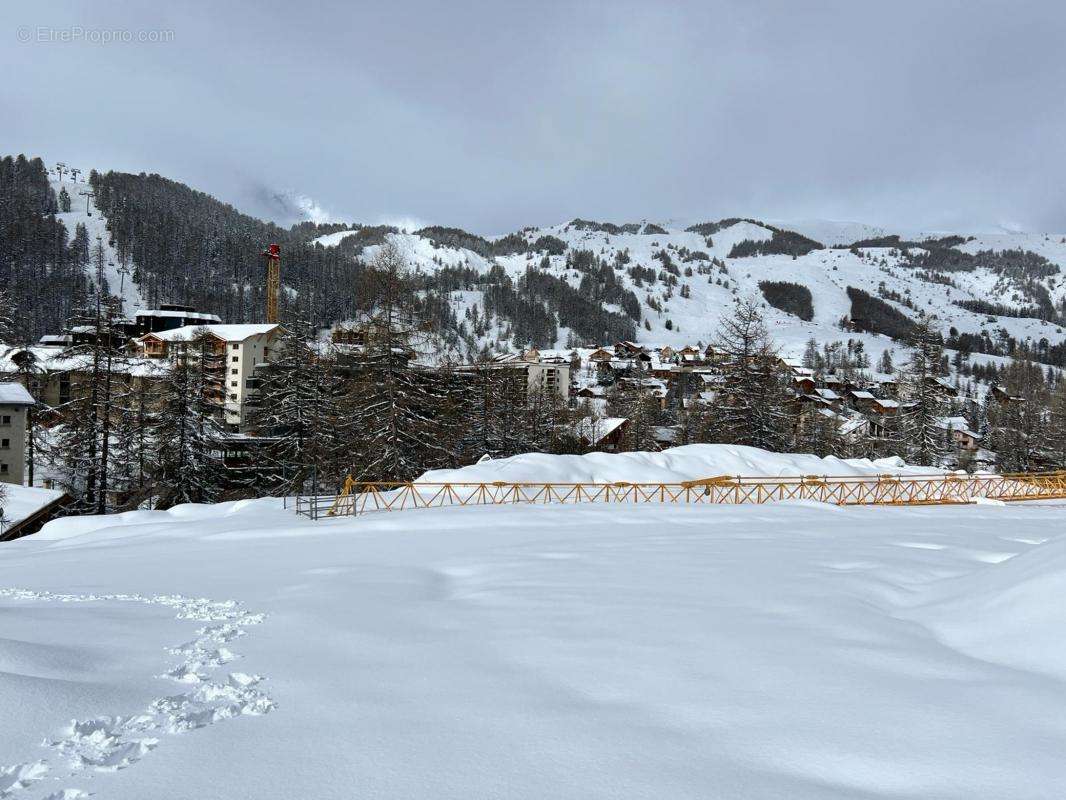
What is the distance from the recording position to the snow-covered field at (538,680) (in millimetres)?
3396

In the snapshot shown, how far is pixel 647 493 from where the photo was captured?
2405 centimetres

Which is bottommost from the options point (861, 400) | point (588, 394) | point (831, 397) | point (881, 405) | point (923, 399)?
point (923, 399)

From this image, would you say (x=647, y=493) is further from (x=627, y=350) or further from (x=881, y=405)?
(x=627, y=350)

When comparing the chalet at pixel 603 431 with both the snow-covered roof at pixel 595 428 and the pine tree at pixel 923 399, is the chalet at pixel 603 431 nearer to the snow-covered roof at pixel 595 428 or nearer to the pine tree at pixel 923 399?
the snow-covered roof at pixel 595 428

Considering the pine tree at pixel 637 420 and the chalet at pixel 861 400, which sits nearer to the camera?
the pine tree at pixel 637 420

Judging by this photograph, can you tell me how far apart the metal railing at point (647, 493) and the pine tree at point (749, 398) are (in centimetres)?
1080

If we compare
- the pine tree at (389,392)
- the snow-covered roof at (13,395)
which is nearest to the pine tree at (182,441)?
the pine tree at (389,392)

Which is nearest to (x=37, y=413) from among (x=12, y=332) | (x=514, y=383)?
(x=12, y=332)

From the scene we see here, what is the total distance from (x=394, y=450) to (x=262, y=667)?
24076mm

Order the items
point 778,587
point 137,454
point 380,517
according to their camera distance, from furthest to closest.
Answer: point 137,454 < point 380,517 < point 778,587

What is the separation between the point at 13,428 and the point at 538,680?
4659 cm

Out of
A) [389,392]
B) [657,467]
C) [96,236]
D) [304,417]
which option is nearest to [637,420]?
[657,467]

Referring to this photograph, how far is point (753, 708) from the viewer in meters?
4.48

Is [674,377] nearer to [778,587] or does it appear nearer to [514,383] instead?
[514,383]
